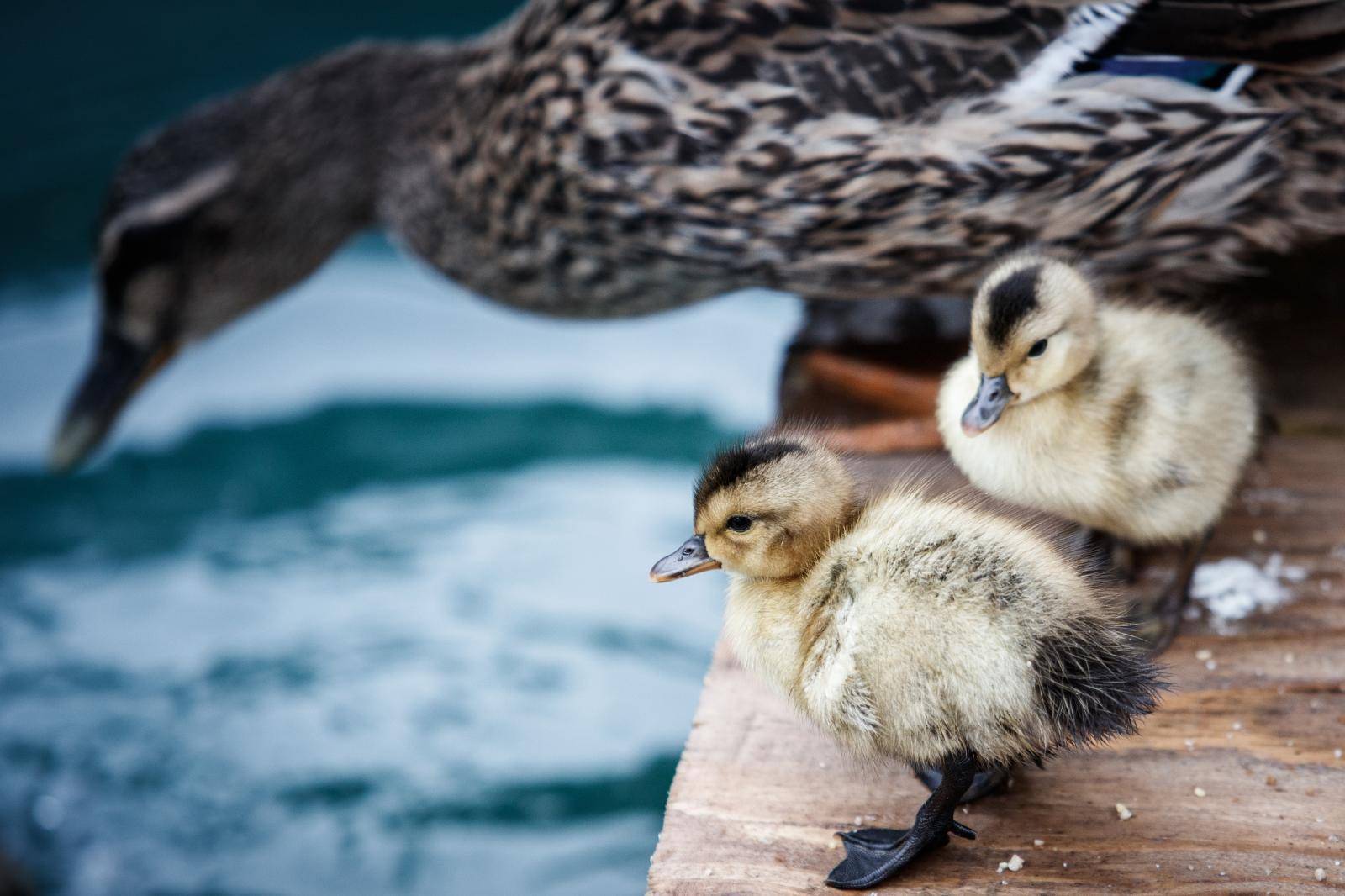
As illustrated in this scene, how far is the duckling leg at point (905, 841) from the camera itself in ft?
3.07

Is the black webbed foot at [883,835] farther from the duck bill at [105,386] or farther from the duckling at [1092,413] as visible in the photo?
the duck bill at [105,386]

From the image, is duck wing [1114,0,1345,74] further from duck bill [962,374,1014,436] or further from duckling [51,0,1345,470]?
duck bill [962,374,1014,436]

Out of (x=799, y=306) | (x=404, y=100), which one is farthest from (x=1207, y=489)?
(x=404, y=100)

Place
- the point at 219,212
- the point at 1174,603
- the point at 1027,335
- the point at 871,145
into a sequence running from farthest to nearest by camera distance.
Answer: the point at 219,212
the point at 871,145
the point at 1174,603
the point at 1027,335

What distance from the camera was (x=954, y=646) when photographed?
2.89ft

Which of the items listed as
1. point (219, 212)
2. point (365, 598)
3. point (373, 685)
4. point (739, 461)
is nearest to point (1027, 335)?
point (739, 461)

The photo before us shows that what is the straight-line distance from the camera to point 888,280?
154cm

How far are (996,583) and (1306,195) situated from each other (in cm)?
82

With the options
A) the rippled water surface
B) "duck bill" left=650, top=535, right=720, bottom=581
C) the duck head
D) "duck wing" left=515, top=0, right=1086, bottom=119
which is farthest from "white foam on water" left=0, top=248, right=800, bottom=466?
"duck bill" left=650, top=535, right=720, bottom=581

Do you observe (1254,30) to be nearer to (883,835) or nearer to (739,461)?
(739,461)

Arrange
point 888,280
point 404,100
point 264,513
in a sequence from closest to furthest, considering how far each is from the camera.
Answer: point 888,280 → point 404,100 → point 264,513

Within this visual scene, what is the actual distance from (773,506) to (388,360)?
3005 millimetres

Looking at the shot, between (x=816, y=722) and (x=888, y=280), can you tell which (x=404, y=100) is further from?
(x=816, y=722)

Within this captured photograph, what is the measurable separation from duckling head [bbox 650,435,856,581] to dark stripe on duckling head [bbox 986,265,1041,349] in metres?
0.19
